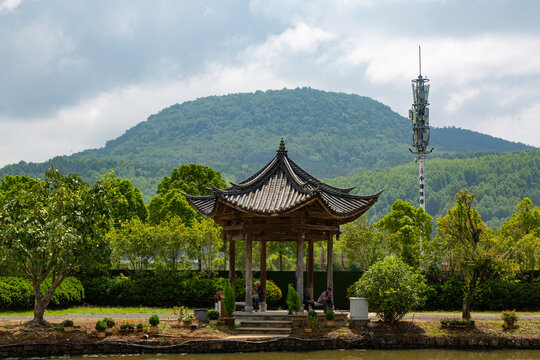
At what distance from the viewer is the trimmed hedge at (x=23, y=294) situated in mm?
24703

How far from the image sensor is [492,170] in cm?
12656

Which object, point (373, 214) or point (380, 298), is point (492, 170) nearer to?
point (373, 214)

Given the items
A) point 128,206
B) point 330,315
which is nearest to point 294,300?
point 330,315

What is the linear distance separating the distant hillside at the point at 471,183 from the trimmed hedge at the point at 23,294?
89508mm

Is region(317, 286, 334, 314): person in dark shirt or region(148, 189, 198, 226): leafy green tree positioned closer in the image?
region(317, 286, 334, 314): person in dark shirt

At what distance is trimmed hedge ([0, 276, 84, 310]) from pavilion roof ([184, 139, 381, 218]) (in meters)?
6.96

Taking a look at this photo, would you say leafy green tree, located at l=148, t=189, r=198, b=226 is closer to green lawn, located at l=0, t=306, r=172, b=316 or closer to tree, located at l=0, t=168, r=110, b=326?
green lawn, located at l=0, t=306, r=172, b=316

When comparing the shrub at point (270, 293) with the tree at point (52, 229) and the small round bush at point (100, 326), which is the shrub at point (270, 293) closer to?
the tree at point (52, 229)

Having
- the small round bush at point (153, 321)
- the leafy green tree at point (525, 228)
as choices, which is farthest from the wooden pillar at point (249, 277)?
the leafy green tree at point (525, 228)

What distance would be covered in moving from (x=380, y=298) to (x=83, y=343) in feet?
29.3

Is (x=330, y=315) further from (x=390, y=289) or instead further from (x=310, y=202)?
(x=310, y=202)

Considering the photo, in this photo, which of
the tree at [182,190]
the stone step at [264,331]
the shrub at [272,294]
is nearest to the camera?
the stone step at [264,331]

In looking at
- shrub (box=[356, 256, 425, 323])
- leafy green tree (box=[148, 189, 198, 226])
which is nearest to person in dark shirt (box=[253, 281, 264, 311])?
shrub (box=[356, 256, 425, 323])

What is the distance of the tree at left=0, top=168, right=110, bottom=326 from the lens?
19109 millimetres
